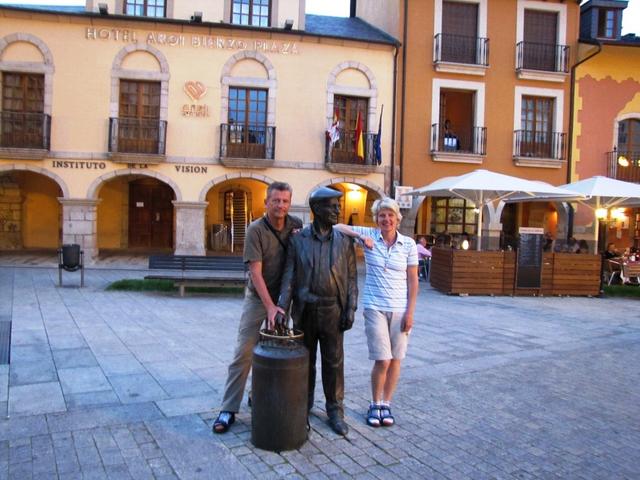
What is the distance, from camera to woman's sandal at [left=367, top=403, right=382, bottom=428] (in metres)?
4.04

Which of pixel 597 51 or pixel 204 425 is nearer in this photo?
pixel 204 425

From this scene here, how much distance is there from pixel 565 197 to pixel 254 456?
471 inches

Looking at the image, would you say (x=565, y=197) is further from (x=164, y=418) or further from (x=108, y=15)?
(x=108, y=15)

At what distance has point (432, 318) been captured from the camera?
8938 millimetres

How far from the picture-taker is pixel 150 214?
20516 millimetres

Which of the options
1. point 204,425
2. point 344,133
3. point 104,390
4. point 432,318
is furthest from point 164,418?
point 344,133

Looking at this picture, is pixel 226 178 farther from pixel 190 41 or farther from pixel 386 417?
pixel 386 417

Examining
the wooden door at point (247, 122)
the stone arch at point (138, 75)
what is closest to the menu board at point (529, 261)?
the wooden door at point (247, 122)

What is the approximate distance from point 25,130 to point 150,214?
18.0 ft

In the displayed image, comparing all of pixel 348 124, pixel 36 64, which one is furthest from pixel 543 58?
pixel 36 64

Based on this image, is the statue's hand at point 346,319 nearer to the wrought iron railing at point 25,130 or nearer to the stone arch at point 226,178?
the stone arch at point 226,178

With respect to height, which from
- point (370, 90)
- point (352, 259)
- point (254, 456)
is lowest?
point (254, 456)

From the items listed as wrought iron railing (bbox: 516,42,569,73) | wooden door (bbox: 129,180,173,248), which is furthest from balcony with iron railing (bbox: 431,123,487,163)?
wooden door (bbox: 129,180,173,248)

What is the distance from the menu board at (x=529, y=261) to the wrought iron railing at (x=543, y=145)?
292 inches
